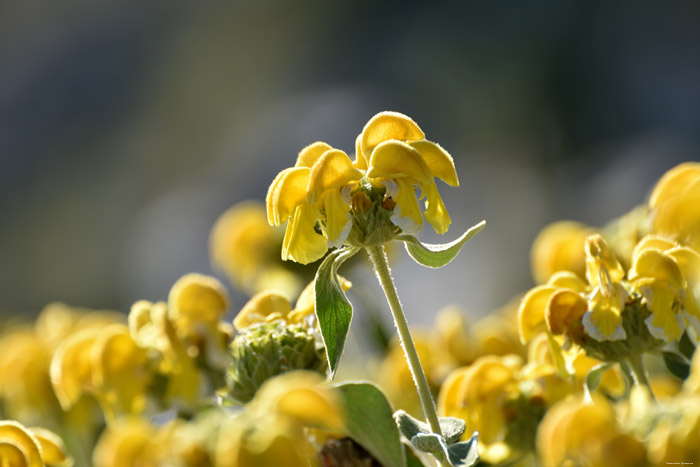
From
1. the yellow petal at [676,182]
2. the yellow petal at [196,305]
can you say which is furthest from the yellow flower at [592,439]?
the yellow petal at [196,305]

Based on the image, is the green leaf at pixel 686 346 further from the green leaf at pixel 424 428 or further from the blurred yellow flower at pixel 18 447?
the blurred yellow flower at pixel 18 447

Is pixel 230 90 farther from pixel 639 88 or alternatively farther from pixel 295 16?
pixel 639 88

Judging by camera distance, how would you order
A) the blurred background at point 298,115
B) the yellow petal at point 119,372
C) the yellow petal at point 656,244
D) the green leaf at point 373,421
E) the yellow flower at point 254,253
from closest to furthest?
the green leaf at point 373,421, the yellow petal at point 656,244, the yellow petal at point 119,372, the yellow flower at point 254,253, the blurred background at point 298,115

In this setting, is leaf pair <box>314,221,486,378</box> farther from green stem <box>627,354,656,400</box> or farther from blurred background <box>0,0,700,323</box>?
blurred background <box>0,0,700,323</box>

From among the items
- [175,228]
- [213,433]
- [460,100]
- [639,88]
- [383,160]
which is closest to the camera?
[213,433]

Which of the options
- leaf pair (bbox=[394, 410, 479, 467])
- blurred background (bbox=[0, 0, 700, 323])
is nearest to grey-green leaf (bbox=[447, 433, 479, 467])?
leaf pair (bbox=[394, 410, 479, 467])

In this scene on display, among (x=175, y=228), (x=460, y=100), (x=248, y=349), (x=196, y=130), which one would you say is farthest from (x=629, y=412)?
(x=196, y=130)

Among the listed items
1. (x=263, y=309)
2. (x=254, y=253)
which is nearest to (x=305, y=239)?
(x=263, y=309)
